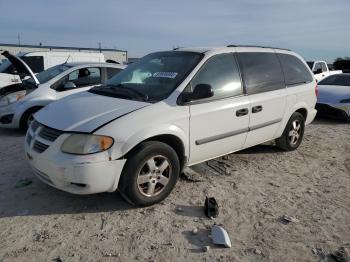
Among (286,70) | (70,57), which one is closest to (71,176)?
(286,70)

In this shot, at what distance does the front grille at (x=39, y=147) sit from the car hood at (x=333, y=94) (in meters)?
7.91

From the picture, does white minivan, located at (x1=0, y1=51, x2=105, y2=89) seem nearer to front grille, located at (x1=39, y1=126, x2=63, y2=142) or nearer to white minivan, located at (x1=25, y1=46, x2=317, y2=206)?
white minivan, located at (x1=25, y1=46, x2=317, y2=206)

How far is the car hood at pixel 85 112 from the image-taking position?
379 cm

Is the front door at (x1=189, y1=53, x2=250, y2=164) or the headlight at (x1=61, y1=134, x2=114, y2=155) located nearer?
the headlight at (x1=61, y1=134, x2=114, y2=155)

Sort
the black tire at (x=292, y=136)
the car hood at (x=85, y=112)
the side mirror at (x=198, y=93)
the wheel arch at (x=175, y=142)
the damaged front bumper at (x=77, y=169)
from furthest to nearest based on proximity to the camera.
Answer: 1. the black tire at (x=292, y=136)
2. the side mirror at (x=198, y=93)
3. the wheel arch at (x=175, y=142)
4. the car hood at (x=85, y=112)
5. the damaged front bumper at (x=77, y=169)

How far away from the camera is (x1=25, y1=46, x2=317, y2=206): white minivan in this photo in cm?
370

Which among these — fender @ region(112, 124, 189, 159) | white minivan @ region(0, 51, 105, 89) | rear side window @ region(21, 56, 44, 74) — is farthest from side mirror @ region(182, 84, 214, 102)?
rear side window @ region(21, 56, 44, 74)

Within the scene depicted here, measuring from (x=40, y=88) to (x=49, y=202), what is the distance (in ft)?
13.5

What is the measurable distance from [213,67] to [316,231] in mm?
2292

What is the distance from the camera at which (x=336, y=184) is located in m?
4.94

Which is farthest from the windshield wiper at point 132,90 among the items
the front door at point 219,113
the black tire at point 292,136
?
the black tire at point 292,136

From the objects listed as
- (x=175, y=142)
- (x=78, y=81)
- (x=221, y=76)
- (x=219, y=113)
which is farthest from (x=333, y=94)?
(x=175, y=142)

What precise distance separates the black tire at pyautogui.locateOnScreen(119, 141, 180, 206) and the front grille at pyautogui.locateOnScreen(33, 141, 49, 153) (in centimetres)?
87

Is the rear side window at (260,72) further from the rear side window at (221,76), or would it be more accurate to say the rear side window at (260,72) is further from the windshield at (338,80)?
the windshield at (338,80)
